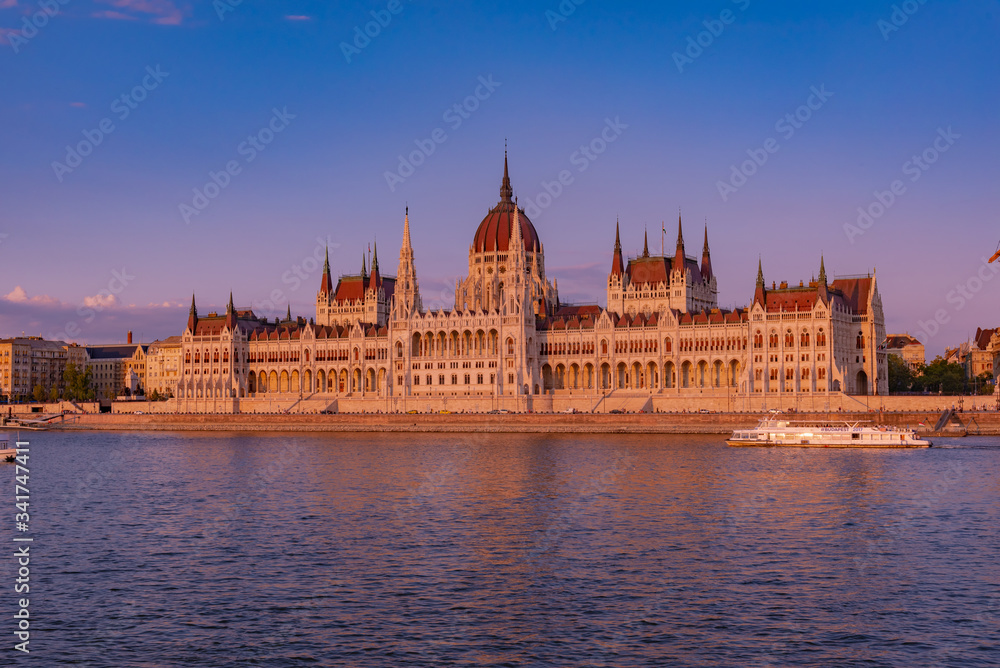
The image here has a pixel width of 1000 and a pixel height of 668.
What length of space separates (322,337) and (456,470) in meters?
100

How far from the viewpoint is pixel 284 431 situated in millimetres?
136750

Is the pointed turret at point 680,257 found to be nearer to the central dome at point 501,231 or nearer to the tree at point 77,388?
the central dome at point 501,231

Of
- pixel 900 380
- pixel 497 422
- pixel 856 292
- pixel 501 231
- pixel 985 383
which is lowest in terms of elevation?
pixel 497 422

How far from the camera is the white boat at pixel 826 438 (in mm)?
94938

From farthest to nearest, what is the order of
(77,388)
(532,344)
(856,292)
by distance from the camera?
1. (77,388)
2. (532,344)
3. (856,292)

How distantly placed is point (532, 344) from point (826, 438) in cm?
6356

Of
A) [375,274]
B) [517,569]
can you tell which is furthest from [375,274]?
[517,569]

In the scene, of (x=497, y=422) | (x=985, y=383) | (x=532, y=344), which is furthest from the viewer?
(x=985, y=383)

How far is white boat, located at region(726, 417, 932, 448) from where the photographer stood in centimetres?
9494

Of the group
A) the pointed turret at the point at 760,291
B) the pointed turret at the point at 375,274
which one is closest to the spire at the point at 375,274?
the pointed turret at the point at 375,274

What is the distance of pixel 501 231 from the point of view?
173000 mm

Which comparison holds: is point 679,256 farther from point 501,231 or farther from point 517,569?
point 517,569

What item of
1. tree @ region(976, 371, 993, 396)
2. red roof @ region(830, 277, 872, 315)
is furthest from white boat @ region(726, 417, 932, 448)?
tree @ region(976, 371, 993, 396)

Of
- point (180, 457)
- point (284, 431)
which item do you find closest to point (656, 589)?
point (180, 457)
